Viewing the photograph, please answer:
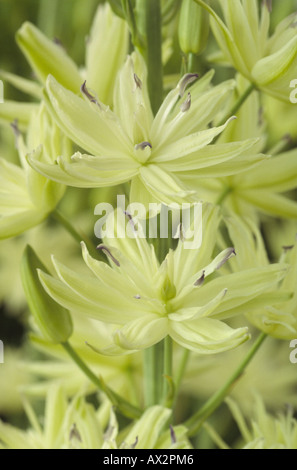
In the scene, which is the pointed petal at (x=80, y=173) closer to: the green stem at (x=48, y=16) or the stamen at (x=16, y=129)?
the stamen at (x=16, y=129)

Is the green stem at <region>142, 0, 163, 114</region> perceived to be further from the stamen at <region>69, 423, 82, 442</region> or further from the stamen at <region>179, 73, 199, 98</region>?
the stamen at <region>69, 423, 82, 442</region>

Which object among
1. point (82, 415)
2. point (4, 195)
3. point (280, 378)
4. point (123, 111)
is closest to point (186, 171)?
point (123, 111)

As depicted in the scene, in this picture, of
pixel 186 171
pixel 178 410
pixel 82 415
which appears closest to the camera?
pixel 186 171

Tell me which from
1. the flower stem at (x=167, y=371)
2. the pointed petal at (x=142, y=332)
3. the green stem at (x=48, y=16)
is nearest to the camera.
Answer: the pointed petal at (x=142, y=332)

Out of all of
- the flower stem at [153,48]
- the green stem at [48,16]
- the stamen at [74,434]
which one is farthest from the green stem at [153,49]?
the green stem at [48,16]

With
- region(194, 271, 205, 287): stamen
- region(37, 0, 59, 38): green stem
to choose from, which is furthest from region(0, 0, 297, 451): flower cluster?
region(37, 0, 59, 38): green stem
